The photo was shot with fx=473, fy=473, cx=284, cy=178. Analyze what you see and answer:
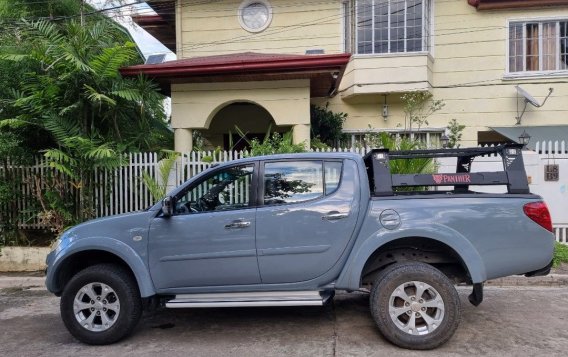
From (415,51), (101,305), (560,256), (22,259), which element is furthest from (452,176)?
(415,51)

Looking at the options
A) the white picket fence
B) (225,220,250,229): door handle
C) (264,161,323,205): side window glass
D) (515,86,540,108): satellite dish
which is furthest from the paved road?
(515,86,540,108): satellite dish

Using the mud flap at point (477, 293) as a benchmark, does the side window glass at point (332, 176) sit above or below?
above

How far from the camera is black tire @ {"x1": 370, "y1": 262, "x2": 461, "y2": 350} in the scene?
4348 millimetres

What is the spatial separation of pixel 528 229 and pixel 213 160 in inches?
243

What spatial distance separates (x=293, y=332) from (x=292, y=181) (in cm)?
161

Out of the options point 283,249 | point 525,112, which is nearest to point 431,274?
point 283,249

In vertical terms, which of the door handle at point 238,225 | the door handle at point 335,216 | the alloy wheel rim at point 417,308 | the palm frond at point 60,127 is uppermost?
the palm frond at point 60,127

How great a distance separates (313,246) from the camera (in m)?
4.57

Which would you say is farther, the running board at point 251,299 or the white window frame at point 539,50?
the white window frame at point 539,50

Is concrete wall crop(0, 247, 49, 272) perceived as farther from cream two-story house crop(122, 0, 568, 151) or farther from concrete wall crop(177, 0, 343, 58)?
concrete wall crop(177, 0, 343, 58)

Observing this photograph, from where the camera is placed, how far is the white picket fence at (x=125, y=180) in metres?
9.13

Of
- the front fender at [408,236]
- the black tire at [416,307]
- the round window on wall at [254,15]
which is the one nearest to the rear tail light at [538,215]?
the front fender at [408,236]

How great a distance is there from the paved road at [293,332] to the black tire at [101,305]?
14 centimetres

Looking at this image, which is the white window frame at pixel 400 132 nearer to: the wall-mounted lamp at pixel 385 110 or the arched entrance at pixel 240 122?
the wall-mounted lamp at pixel 385 110
